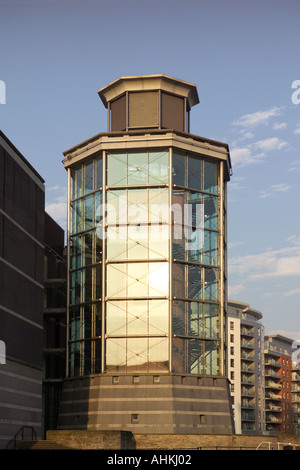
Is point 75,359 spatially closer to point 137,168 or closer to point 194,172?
point 137,168

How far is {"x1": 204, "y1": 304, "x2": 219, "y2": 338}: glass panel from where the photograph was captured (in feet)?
248

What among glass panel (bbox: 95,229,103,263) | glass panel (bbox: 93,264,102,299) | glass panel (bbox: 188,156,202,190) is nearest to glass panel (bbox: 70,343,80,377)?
glass panel (bbox: 93,264,102,299)

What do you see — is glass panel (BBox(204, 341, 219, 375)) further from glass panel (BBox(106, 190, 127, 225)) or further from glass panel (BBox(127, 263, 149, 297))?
glass panel (BBox(106, 190, 127, 225))

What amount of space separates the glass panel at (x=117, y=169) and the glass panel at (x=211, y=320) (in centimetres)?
1576

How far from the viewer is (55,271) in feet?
279

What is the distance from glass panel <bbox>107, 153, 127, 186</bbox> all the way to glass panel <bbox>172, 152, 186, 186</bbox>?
5182mm

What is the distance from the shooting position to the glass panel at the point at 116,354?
73500 mm

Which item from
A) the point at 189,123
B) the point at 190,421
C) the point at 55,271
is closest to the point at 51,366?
the point at 55,271

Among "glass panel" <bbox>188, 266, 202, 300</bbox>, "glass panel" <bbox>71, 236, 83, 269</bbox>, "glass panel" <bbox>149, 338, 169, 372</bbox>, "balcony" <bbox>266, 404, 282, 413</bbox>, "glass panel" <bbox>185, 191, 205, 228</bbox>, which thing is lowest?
"balcony" <bbox>266, 404, 282, 413</bbox>

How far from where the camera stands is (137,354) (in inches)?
2889

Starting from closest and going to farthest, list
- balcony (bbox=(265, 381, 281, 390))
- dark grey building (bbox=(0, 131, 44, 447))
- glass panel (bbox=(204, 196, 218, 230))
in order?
dark grey building (bbox=(0, 131, 44, 447)) < glass panel (bbox=(204, 196, 218, 230)) < balcony (bbox=(265, 381, 281, 390))

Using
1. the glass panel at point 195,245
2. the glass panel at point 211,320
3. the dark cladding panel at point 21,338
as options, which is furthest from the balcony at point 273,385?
the dark cladding panel at point 21,338

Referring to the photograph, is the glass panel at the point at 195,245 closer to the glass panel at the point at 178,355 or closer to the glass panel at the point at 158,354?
the glass panel at the point at 178,355

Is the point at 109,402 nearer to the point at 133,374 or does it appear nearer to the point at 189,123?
the point at 133,374
